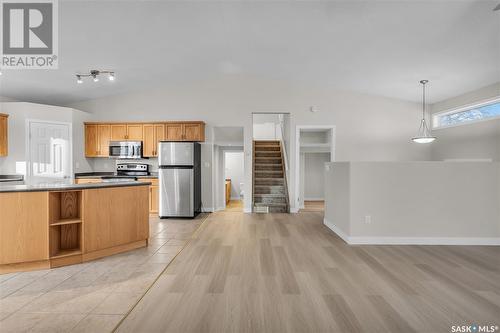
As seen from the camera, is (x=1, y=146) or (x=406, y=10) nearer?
(x=406, y=10)

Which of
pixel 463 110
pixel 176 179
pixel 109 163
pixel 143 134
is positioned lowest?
pixel 176 179

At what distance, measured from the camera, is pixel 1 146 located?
5090 millimetres

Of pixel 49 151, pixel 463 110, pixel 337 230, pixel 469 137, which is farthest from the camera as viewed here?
pixel 49 151

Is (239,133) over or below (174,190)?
over

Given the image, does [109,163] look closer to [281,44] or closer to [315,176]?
[281,44]

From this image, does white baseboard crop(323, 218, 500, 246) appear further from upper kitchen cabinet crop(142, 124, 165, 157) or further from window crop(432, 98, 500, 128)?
upper kitchen cabinet crop(142, 124, 165, 157)

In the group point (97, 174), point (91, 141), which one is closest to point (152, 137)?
point (91, 141)

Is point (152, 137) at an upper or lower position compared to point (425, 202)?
upper

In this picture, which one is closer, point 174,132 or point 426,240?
point 426,240

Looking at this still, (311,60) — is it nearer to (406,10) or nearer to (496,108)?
(406,10)

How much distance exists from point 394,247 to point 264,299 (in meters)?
2.59

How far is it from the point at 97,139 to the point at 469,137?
8838 mm

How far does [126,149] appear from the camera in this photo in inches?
240

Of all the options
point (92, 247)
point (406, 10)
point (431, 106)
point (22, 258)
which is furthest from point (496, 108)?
point (22, 258)
